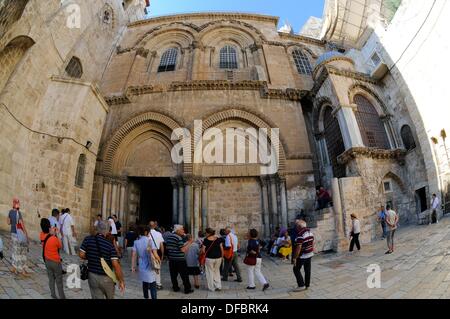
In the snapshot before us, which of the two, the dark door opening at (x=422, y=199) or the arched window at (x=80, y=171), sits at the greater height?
the arched window at (x=80, y=171)

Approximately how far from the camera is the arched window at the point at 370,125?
12508 millimetres

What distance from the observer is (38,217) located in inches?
371

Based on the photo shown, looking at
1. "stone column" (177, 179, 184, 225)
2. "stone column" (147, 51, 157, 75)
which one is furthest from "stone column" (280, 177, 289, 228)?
"stone column" (147, 51, 157, 75)

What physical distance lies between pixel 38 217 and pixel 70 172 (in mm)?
1922

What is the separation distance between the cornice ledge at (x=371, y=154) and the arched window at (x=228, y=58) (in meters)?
9.08

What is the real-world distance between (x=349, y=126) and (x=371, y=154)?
148 cm

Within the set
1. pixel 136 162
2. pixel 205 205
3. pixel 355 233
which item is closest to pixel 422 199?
pixel 355 233

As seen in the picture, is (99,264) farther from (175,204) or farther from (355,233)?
(175,204)

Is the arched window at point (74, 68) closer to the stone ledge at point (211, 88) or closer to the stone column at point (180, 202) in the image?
the stone ledge at point (211, 88)

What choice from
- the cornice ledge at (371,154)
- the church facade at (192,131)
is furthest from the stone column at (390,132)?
the cornice ledge at (371,154)

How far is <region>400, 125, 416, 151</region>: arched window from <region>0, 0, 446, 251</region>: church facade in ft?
0.19

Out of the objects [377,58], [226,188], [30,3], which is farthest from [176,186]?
[377,58]

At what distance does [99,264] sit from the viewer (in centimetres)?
376
